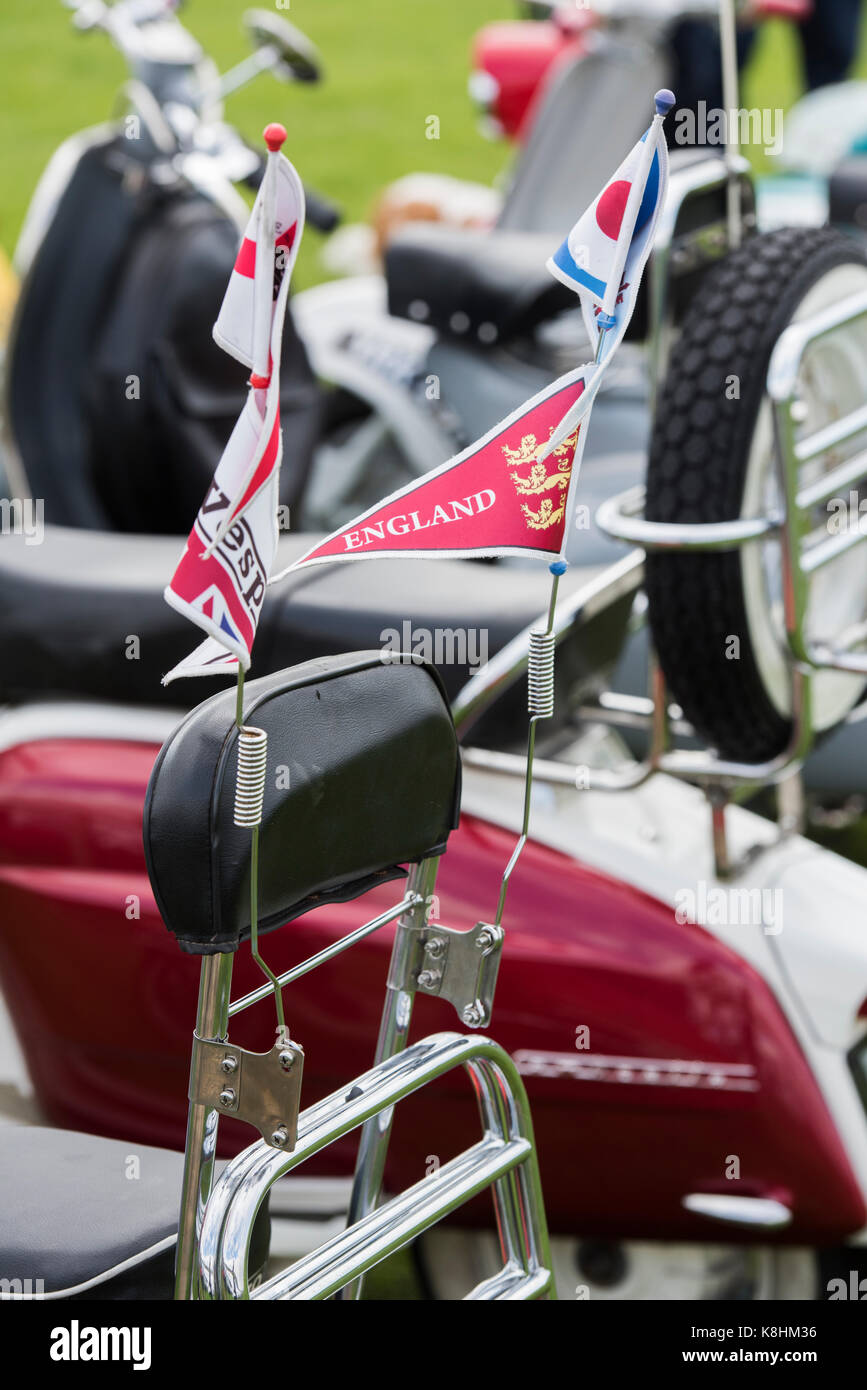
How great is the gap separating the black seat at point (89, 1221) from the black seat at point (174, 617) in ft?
2.11

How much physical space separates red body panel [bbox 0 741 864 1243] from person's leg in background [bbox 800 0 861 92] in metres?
5.23

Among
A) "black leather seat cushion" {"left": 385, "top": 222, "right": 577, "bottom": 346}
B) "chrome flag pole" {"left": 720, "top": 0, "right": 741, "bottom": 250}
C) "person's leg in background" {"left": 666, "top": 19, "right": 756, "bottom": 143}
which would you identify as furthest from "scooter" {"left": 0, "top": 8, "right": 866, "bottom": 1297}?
"person's leg in background" {"left": 666, "top": 19, "right": 756, "bottom": 143}

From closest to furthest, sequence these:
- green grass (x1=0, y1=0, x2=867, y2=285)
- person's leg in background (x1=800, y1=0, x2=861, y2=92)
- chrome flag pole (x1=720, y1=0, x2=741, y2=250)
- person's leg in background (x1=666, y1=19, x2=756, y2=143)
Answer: chrome flag pole (x1=720, y1=0, x2=741, y2=250), person's leg in background (x1=666, y1=19, x2=756, y2=143), person's leg in background (x1=800, y1=0, x2=861, y2=92), green grass (x1=0, y1=0, x2=867, y2=285)

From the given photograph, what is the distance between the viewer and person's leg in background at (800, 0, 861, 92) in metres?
6.09

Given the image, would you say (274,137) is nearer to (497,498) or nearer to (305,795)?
(497,498)

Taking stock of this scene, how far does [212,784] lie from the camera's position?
0.97 metres

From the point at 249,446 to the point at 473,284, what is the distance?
7.29 ft

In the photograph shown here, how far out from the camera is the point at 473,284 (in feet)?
9.94

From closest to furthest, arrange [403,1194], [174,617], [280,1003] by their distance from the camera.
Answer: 1. [280,1003]
2. [403,1194]
3. [174,617]

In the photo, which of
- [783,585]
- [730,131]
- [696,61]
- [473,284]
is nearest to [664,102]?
[783,585]

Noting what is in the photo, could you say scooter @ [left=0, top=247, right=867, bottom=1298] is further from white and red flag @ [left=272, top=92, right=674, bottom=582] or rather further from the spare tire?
white and red flag @ [left=272, top=92, right=674, bottom=582]

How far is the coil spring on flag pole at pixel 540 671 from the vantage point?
108cm
